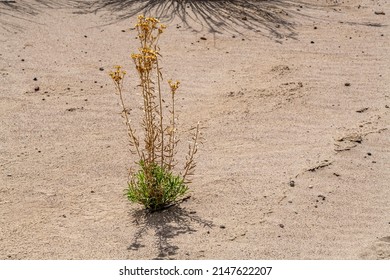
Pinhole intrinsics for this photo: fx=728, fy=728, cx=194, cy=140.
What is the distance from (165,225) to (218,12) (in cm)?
454

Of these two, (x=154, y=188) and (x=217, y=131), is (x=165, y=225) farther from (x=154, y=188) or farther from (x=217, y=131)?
(x=217, y=131)

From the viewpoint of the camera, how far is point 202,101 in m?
6.68

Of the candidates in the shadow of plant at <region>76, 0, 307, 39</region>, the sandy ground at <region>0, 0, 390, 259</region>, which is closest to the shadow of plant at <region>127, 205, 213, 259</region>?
the sandy ground at <region>0, 0, 390, 259</region>

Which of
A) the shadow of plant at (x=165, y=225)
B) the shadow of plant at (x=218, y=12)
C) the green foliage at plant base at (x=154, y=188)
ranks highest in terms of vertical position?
the shadow of plant at (x=218, y=12)

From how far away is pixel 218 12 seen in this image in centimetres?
872

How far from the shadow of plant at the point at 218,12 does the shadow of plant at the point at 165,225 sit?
3833 mm

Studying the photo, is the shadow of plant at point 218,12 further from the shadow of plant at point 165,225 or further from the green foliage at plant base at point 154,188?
the shadow of plant at point 165,225

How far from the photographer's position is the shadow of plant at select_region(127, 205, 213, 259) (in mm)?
4460

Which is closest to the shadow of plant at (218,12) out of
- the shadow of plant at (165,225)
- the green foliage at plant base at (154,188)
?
the green foliage at plant base at (154,188)

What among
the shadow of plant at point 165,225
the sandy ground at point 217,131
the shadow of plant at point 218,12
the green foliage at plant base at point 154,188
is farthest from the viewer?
the shadow of plant at point 218,12

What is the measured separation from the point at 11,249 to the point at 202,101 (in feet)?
8.77

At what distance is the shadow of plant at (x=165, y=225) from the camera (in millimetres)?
4460
